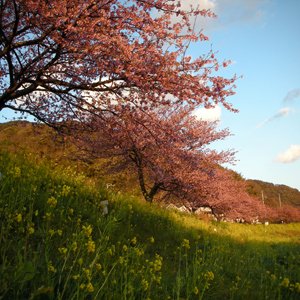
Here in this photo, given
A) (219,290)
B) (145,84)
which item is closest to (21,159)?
(145,84)

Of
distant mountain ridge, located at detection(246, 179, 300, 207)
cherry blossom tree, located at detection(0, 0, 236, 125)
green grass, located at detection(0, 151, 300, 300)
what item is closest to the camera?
green grass, located at detection(0, 151, 300, 300)

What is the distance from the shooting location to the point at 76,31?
492 centimetres

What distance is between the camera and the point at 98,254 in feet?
7.76

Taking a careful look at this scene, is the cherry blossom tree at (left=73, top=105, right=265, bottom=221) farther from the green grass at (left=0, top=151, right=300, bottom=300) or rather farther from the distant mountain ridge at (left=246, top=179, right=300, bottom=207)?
the distant mountain ridge at (left=246, top=179, right=300, bottom=207)

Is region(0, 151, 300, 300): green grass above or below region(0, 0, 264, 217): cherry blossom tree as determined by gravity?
below

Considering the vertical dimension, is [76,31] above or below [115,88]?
above

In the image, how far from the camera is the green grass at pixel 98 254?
194 centimetres

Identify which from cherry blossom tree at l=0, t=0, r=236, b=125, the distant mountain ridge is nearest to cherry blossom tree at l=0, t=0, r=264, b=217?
cherry blossom tree at l=0, t=0, r=236, b=125

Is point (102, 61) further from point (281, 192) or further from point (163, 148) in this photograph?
point (281, 192)

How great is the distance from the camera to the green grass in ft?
6.37

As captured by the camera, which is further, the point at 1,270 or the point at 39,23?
the point at 39,23

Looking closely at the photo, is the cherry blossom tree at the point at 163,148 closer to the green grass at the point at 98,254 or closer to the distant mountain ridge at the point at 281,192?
the green grass at the point at 98,254

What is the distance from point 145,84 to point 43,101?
423 centimetres

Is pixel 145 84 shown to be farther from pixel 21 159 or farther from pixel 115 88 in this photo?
pixel 21 159
